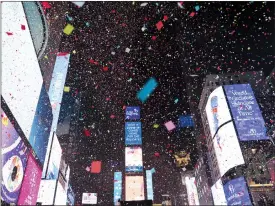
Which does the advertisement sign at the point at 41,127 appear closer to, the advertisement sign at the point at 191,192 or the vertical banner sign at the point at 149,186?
the vertical banner sign at the point at 149,186

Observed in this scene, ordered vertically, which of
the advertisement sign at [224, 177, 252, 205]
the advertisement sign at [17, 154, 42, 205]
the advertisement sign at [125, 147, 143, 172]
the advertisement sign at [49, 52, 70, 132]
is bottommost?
the advertisement sign at [17, 154, 42, 205]

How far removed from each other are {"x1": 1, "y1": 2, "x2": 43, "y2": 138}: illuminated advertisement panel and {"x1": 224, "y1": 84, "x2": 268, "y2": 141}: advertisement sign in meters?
16.4

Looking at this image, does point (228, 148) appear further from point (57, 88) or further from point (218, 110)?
point (57, 88)

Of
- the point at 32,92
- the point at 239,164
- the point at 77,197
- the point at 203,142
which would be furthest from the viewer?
the point at 203,142

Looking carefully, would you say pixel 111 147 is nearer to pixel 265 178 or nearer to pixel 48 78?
pixel 265 178

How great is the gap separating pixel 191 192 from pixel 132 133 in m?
21.1

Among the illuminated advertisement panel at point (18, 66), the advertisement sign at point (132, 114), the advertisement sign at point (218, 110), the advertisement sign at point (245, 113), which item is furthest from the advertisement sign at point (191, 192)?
the illuminated advertisement panel at point (18, 66)

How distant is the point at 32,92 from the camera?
639 cm

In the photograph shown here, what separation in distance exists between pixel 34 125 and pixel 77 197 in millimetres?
25455

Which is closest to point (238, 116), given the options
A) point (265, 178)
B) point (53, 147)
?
point (265, 178)

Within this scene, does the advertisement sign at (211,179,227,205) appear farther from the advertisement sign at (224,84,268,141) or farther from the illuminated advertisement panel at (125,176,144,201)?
the advertisement sign at (224,84,268,141)

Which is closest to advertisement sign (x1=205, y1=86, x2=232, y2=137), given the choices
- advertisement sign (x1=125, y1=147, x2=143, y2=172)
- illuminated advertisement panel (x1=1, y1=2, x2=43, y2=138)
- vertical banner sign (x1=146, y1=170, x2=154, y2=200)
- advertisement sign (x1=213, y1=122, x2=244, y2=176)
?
advertisement sign (x1=213, y1=122, x2=244, y2=176)

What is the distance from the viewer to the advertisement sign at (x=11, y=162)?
4355 millimetres

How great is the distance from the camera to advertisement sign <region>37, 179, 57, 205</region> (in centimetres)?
921
